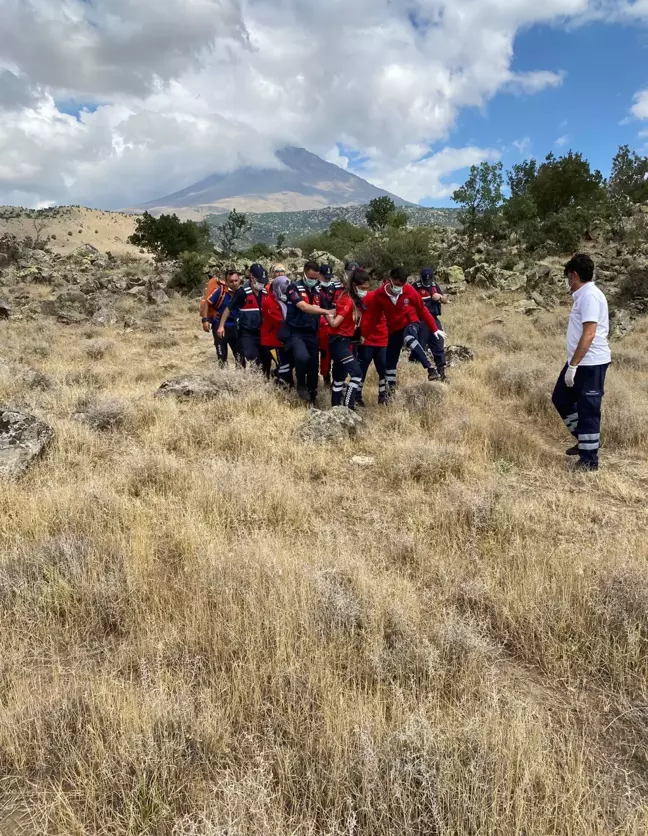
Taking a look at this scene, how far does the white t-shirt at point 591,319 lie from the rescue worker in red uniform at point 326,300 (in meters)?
3.18

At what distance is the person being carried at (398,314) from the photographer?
6.16m

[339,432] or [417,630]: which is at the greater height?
[339,432]

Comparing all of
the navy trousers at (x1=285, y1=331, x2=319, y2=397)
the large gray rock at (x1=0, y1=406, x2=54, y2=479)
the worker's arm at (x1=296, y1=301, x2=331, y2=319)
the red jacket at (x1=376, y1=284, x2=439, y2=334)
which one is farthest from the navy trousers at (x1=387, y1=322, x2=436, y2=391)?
the large gray rock at (x1=0, y1=406, x2=54, y2=479)

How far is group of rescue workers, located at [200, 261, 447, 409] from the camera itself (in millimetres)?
6215

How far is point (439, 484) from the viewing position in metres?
4.23

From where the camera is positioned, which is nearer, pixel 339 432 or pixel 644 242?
pixel 339 432

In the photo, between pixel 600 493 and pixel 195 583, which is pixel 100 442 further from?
pixel 600 493

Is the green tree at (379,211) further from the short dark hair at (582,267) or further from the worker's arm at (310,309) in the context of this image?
the short dark hair at (582,267)

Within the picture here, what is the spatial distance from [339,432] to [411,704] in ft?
11.8

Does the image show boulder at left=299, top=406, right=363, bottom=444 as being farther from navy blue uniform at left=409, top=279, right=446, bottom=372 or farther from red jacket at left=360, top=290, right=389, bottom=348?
navy blue uniform at left=409, top=279, right=446, bottom=372

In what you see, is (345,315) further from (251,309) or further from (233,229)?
(233,229)

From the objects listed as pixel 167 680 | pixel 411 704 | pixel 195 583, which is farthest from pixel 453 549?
pixel 167 680

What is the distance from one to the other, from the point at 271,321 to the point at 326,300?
0.88m

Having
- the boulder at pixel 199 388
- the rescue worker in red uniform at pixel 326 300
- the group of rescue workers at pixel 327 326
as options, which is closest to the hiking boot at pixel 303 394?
the group of rescue workers at pixel 327 326
